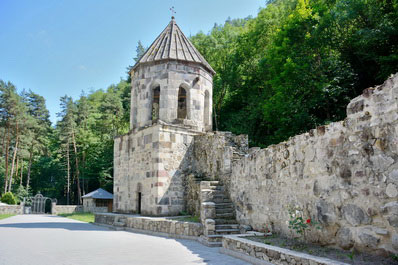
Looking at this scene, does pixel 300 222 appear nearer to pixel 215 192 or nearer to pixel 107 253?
pixel 107 253

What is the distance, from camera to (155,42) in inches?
677

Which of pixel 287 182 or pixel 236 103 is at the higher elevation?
pixel 236 103

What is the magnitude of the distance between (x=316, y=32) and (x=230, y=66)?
1148 centimetres

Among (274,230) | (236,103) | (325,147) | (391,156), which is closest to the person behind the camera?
(391,156)

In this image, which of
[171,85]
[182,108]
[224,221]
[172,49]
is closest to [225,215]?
[224,221]

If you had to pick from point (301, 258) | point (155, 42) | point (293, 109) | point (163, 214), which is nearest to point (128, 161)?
point (163, 214)

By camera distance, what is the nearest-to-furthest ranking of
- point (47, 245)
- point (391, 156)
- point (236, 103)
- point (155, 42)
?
point (391, 156), point (47, 245), point (155, 42), point (236, 103)

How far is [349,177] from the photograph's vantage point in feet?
18.0

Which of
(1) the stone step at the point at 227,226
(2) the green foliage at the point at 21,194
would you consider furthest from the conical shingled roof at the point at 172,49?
(2) the green foliage at the point at 21,194

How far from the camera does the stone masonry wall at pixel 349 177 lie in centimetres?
473

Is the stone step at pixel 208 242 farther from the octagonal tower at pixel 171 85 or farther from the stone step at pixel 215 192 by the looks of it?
the octagonal tower at pixel 171 85

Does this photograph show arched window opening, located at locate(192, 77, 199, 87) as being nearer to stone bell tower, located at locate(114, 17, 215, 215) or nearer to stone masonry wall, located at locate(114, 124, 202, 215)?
stone bell tower, located at locate(114, 17, 215, 215)

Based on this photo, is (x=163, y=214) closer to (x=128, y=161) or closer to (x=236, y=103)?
(x=128, y=161)

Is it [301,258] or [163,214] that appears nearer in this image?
[301,258]
